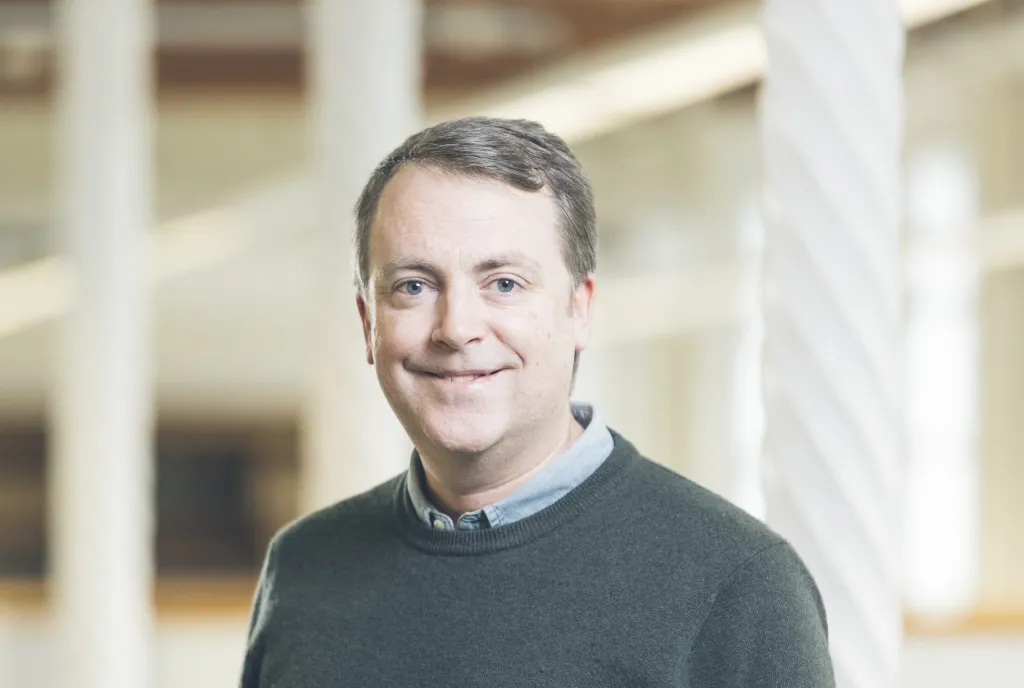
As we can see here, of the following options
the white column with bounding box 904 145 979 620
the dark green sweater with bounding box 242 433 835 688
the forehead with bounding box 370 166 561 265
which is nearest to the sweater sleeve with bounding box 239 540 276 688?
the dark green sweater with bounding box 242 433 835 688

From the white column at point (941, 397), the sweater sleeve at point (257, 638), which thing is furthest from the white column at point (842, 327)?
the white column at point (941, 397)

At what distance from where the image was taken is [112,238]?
394 centimetres

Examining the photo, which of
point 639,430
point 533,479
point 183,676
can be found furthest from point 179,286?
point 533,479

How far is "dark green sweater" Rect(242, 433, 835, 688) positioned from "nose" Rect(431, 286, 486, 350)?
21 centimetres

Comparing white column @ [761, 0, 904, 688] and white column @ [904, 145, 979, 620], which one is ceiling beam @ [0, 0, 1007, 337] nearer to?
white column @ [761, 0, 904, 688]

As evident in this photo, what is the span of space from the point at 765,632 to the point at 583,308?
37 cm

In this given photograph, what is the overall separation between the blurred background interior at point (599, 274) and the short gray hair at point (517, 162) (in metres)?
3.03

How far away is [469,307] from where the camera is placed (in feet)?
3.74

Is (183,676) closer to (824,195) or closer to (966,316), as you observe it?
(824,195)

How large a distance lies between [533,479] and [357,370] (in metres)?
1.79

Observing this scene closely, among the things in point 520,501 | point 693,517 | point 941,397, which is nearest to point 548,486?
point 520,501

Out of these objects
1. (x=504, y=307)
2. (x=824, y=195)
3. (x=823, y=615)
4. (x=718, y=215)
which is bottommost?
(x=823, y=615)

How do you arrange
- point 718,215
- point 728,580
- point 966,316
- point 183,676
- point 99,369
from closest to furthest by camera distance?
point 728,580
point 99,369
point 183,676
point 966,316
point 718,215

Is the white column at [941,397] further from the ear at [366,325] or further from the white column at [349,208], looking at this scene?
the ear at [366,325]
